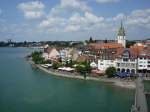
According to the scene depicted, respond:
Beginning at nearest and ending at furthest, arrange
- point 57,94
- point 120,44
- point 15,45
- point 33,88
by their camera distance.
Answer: point 57,94, point 33,88, point 120,44, point 15,45

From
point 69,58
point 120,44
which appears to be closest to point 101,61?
point 69,58

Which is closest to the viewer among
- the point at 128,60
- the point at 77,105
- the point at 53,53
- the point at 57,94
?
the point at 77,105

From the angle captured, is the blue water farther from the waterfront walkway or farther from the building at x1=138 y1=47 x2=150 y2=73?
the building at x1=138 y1=47 x2=150 y2=73

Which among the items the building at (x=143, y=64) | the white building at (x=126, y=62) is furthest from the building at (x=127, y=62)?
the building at (x=143, y=64)

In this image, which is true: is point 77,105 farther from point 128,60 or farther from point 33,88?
point 128,60

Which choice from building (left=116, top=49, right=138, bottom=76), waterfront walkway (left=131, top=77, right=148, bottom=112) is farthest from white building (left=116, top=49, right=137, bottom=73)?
waterfront walkway (left=131, top=77, right=148, bottom=112)

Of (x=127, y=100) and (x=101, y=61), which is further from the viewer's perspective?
(x=101, y=61)

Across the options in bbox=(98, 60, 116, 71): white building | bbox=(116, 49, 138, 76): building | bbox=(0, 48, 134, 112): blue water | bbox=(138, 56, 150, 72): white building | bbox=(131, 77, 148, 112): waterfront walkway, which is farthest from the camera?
bbox=(98, 60, 116, 71): white building

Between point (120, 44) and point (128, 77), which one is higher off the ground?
point (120, 44)
